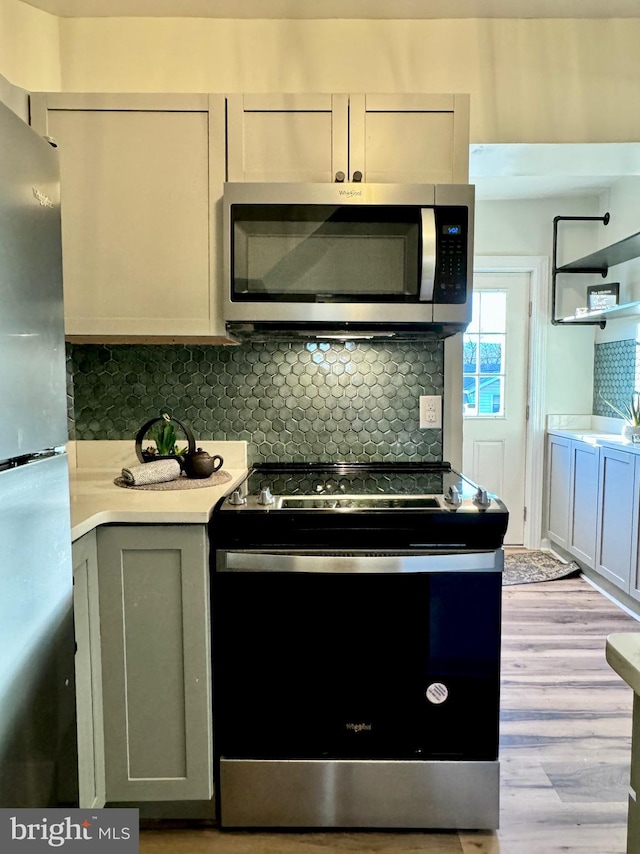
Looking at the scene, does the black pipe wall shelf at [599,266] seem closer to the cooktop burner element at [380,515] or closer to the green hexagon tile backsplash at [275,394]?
the green hexagon tile backsplash at [275,394]

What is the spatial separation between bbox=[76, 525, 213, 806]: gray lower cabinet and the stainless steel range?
6cm

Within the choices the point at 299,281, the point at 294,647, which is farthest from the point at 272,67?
the point at 294,647

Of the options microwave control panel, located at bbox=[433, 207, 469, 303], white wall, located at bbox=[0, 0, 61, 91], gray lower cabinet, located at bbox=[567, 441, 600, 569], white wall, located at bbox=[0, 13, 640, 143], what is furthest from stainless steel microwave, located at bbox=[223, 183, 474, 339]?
gray lower cabinet, located at bbox=[567, 441, 600, 569]

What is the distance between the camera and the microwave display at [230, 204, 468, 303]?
1.65 metres

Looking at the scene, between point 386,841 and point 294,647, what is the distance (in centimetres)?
61

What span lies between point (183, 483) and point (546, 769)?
1538 mm

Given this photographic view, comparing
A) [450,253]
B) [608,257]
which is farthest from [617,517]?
[450,253]

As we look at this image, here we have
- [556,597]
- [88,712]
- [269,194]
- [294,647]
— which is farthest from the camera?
[556,597]

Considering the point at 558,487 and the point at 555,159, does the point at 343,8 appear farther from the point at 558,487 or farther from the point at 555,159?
the point at 558,487

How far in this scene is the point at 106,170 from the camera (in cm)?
172

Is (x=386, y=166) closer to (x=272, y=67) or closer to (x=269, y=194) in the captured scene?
(x=269, y=194)

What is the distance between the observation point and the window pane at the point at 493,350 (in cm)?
410

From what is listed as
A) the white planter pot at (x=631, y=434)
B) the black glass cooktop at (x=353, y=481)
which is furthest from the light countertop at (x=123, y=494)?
the white planter pot at (x=631, y=434)

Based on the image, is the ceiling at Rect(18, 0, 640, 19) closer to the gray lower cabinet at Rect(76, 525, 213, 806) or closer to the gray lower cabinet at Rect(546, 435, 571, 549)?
the gray lower cabinet at Rect(76, 525, 213, 806)
